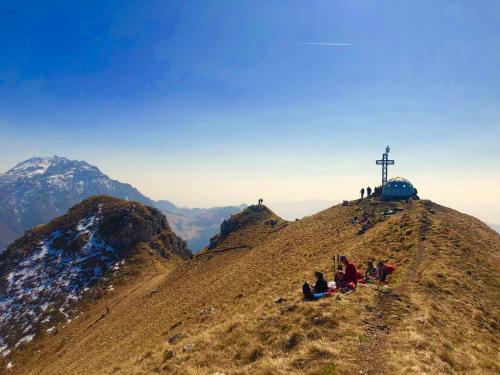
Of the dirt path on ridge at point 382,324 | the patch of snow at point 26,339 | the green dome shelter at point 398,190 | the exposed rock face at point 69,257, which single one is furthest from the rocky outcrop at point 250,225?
the dirt path on ridge at point 382,324

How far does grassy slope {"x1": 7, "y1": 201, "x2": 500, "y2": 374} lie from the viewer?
14.6 metres

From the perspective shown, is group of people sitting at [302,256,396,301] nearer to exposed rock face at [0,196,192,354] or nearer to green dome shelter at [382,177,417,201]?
green dome shelter at [382,177,417,201]

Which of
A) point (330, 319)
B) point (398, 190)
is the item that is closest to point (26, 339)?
point (330, 319)

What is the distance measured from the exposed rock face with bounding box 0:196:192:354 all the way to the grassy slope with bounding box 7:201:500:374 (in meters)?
19.8

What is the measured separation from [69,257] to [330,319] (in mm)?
94579

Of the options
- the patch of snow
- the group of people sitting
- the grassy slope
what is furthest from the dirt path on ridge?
the patch of snow

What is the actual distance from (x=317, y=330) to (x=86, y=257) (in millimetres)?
92080

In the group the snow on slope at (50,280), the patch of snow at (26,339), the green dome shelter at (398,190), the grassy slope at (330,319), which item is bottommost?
the patch of snow at (26,339)

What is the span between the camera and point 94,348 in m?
38.1

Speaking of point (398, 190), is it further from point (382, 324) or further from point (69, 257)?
point (69, 257)

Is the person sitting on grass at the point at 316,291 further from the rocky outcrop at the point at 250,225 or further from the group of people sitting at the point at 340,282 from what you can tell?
the rocky outcrop at the point at 250,225

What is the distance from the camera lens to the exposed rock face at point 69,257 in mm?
71625

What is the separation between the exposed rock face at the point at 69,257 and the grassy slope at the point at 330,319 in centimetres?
1983

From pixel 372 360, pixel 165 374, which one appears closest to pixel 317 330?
pixel 372 360
